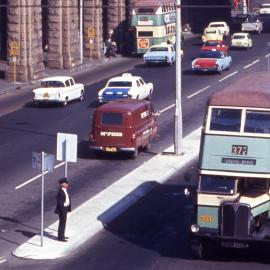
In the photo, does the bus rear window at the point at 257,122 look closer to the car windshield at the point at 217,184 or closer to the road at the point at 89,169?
the car windshield at the point at 217,184

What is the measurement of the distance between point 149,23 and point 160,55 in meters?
8.60

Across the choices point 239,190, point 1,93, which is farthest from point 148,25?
point 239,190

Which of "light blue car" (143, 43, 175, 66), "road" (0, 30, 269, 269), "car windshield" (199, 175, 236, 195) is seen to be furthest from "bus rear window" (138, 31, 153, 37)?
"car windshield" (199, 175, 236, 195)

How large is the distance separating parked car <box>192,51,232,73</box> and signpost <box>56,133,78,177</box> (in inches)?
1588

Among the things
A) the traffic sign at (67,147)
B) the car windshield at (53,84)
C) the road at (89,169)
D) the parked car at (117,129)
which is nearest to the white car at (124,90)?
the road at (89,169)

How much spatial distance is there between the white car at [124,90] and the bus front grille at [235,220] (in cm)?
2820

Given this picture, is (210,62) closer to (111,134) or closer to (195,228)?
(111,134)

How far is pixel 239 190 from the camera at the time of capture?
26.4 m

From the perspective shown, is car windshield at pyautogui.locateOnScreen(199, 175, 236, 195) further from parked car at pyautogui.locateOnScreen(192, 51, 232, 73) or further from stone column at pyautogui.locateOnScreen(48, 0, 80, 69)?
stone column at pyautogui.locateOnScreen(48, 0, 80, 69)

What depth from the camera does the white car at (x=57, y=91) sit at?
55156 millimetres

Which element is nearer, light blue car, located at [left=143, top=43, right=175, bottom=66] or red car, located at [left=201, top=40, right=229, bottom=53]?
light blue car, located at [left=143, top=43, right=175, bottom=66]

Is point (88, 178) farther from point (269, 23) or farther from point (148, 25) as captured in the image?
point (269, 23)

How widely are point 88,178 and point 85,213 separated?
6087 millimetres

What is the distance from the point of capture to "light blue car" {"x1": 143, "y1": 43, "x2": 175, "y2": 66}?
243ft
